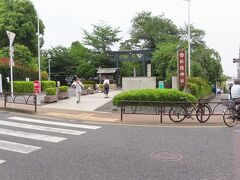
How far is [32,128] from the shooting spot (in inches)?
449

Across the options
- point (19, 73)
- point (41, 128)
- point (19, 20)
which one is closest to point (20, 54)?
point (19, 73)

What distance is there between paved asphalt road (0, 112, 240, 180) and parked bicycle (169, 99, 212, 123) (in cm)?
148

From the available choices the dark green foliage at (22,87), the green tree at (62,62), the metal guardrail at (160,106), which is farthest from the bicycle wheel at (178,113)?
the green tree at (62,62)

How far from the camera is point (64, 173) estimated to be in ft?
20.3

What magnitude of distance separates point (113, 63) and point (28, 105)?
36845 mm

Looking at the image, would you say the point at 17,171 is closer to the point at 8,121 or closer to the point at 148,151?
the point at 148,151

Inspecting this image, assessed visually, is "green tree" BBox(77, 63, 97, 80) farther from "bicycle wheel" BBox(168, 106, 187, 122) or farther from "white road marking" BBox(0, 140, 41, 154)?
"white road marking" BBox(0, 140, 41, 154)

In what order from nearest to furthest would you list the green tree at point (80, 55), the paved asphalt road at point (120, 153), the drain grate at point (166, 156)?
1. the paved asphalt road at point (120, 153)
2. the drain grate at point (166, 156)
3. the green tree at point (80, 55)

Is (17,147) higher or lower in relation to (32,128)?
lower

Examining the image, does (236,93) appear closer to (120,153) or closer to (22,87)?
(120,153)

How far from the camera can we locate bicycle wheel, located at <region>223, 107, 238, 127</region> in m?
12.1

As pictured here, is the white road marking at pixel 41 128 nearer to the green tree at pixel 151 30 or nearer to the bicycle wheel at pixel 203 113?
the bicycle wheel at pixel 203 113

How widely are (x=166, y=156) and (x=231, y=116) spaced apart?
5.52 meters

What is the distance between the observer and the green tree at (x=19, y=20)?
4319cm
